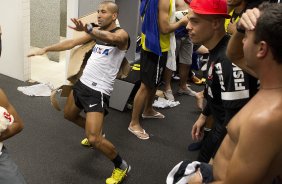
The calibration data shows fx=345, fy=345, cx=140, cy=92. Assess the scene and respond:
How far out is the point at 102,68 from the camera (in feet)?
8.85

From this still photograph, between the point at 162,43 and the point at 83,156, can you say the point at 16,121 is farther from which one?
the point at 162,43

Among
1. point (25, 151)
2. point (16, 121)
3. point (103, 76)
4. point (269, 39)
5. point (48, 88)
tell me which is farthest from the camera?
point (48, 88)

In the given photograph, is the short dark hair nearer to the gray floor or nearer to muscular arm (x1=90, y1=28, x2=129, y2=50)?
muscular arm (x1=90, y1=28, x2=129, y2=50)

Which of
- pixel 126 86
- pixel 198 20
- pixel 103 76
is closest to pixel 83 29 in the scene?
pixel 103 76

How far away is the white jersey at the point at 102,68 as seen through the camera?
2.68m

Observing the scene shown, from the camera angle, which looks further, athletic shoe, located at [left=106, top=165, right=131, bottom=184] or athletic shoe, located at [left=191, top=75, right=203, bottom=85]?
athletic shoe, located at [left=191, top=75, right=203, bottom=85]

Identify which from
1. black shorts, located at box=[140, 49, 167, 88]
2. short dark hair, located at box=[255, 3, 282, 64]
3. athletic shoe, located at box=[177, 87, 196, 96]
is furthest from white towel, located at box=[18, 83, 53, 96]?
short dark hair, located at box=[255, 3, 282, 64]

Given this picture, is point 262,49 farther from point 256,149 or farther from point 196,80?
point 196,80

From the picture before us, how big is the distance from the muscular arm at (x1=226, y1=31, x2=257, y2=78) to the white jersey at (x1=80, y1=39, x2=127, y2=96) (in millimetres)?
1185

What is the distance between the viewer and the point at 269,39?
1116 millimetres

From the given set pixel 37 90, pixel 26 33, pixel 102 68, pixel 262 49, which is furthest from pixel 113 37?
pixel 26 33

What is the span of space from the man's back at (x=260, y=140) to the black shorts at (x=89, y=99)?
61.6 inches

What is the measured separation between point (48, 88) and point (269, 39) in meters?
3.39

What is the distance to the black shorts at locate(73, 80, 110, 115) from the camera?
103 inches
